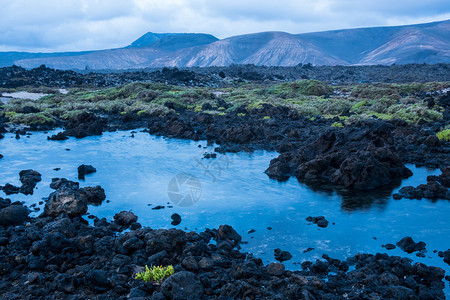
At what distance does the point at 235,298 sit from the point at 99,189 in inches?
326

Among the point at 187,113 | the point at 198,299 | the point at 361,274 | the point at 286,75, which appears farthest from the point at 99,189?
the point at 286,75

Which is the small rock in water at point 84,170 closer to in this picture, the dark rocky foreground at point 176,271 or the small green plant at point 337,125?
the dark rocky foreground at point 176,271

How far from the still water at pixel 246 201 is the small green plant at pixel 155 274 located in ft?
9.24

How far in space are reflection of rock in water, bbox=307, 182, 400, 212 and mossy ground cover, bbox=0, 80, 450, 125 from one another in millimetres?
12333

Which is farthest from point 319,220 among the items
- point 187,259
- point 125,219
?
point 125,219

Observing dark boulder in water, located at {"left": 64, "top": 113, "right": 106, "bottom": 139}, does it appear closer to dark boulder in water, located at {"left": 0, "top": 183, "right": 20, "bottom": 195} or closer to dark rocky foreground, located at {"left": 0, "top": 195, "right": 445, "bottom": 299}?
dark boulder in water, located at {"left": 0, "top": 183, "right": 20, "bottom": 195}

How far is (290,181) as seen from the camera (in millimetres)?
15875

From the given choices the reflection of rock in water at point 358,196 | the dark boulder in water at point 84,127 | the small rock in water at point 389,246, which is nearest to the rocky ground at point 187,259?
the small rock in water at point 389,246

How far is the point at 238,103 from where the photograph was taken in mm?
37312

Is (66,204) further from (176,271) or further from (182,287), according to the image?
(182,287)

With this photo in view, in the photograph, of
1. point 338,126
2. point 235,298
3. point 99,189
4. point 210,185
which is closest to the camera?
point 235,298

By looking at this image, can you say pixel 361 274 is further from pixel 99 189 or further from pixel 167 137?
pixel 167 137

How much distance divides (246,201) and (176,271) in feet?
20.7

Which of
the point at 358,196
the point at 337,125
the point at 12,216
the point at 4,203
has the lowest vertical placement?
the point at 358,196
